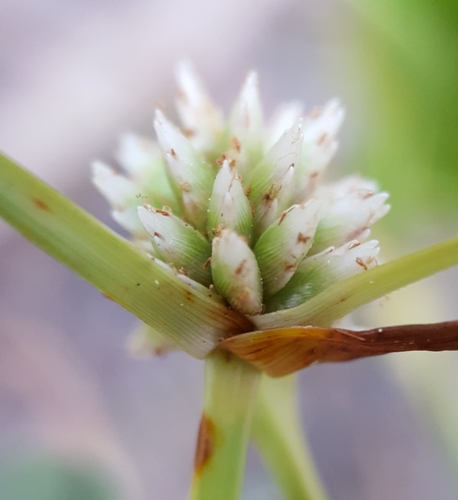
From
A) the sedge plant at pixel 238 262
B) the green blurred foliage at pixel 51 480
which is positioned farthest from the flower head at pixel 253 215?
the green blurred foliage at pixel 51 480

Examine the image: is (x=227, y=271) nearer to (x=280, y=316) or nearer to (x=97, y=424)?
(x=280, y=316)

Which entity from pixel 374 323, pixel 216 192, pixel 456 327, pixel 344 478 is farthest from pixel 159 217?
pixel 344 478

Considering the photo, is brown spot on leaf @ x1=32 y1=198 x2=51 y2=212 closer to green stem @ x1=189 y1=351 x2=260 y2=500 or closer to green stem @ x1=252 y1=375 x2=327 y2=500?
green stem @ x1=189 y1=351 x2=260 y2=500

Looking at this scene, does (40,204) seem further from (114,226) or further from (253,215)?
(114,226)

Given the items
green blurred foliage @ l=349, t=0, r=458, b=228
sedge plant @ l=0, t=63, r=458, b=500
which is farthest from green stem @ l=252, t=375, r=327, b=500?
green blurred foliage @ l=349, t=0, r=458, b=228

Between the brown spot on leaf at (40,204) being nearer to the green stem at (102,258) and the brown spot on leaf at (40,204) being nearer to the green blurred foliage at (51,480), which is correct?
the green stem at (102,258)

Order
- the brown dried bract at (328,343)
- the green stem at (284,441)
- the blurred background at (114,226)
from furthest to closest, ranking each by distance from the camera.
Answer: the blurred background at (114,226) < the green stem at (284,441) < the brown dried bract at (328,343)
